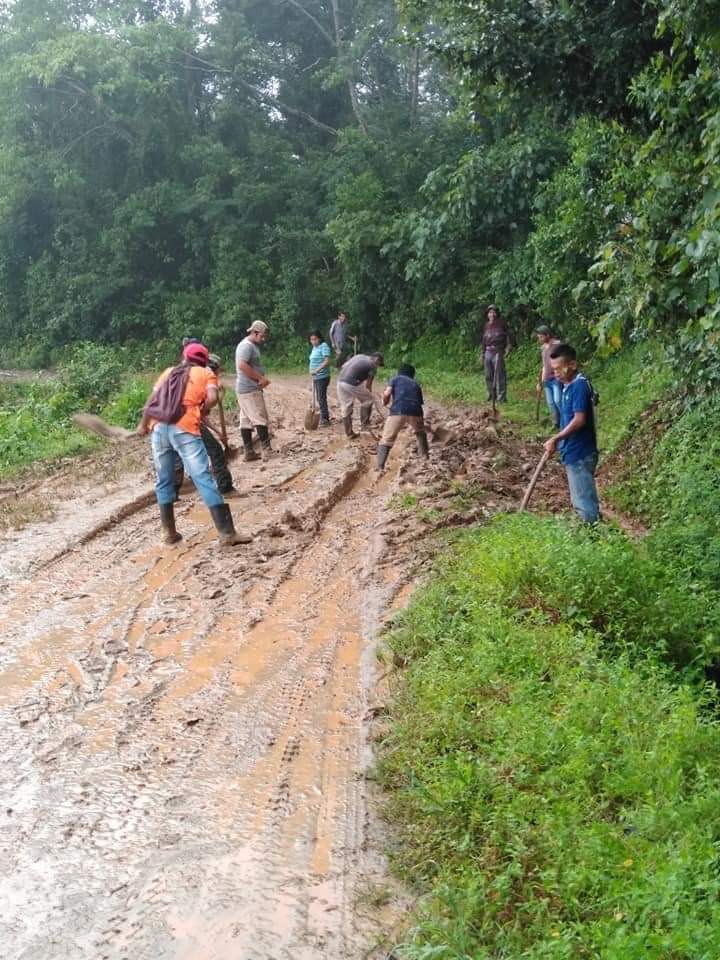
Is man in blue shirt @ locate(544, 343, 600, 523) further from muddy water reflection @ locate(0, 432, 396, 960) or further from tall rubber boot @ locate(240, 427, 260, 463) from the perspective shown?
tall rubber boot @ locate(240, 427, 260, 463)

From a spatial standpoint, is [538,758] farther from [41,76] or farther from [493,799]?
[41,76]

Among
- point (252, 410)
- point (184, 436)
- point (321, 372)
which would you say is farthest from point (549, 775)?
point (321, 372)

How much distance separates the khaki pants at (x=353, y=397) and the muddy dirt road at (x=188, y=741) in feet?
15.6

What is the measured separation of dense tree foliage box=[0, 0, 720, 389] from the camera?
64.1 feet

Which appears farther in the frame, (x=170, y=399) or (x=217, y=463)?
(x=217, y=463)

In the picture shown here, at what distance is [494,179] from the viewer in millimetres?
18281

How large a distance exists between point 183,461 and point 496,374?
30.4 ft

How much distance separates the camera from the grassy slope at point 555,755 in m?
2.88

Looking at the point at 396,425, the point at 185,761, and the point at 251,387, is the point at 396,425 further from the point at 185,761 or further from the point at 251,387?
the point at 185,761

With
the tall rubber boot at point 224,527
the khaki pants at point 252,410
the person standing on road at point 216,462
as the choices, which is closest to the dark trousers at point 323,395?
the khaki pants at point 252,410

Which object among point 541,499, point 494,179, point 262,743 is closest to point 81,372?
point 494,179

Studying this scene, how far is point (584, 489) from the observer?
7.17m

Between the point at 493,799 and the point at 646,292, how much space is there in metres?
3.71

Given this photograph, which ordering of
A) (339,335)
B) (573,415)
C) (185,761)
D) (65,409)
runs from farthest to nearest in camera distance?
(339,335)
(65,409)
(573,415)
(185,761)
